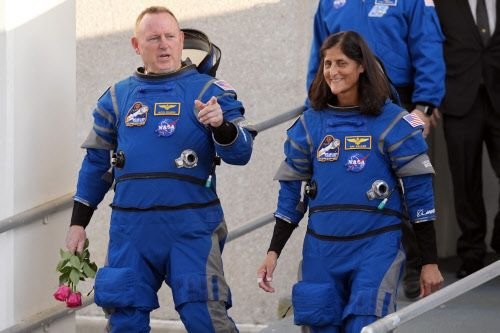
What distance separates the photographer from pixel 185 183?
20.0ft

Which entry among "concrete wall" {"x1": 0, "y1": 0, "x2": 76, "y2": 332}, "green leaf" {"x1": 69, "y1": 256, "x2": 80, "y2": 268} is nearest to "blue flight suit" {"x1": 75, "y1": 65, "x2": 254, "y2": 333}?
"green leaf" {"x1": 69, "y1": 256, "x2": 80, "y2": 268}

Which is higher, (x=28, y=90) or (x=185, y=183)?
(x=28, y=90)

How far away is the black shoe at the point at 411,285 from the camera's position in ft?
24.3

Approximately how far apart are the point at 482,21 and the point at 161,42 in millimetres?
2228

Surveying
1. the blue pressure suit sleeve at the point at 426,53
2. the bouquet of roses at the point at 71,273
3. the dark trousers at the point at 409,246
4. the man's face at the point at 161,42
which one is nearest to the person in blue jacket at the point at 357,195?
the man's face at the point at 161,42

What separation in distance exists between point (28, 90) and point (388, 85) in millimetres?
1724

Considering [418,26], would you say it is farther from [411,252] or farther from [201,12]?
[201,12]

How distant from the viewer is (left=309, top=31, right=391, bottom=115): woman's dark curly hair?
5.96 metres

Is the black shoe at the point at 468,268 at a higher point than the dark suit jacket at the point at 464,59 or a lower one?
lower

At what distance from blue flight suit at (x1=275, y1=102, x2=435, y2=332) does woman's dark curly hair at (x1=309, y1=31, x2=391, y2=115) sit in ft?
0.18

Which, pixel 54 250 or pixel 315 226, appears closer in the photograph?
pixel 315 226

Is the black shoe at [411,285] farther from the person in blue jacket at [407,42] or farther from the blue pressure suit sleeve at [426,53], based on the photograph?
the blue pressure suit sleeve at [426,53]

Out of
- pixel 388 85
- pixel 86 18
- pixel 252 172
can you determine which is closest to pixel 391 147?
pixel 388 85

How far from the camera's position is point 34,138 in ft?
22.5
